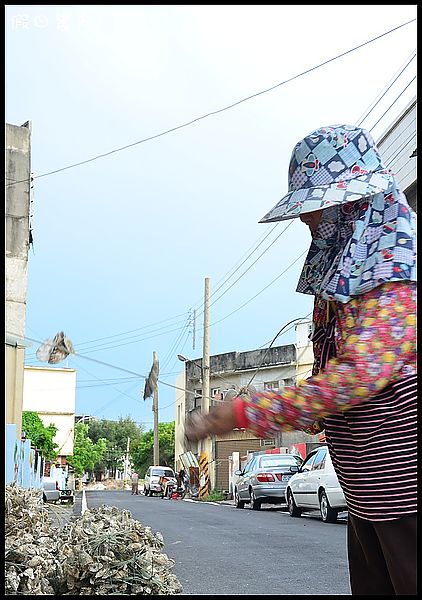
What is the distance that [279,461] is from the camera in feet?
62.3

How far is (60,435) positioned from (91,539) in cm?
4262

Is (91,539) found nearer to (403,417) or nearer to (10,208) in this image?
(403,417)

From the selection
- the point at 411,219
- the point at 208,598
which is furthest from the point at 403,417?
the point at 208,598

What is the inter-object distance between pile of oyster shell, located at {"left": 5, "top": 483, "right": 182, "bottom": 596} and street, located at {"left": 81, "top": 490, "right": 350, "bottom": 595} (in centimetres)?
179

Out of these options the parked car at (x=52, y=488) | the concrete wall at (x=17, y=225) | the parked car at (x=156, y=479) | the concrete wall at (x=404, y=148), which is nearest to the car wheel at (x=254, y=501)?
the parked car at (x=52, y=488)

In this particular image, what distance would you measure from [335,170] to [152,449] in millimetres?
65430

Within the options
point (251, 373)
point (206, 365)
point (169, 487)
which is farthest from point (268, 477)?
point (251, 373)

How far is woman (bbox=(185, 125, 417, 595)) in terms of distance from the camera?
1.74m

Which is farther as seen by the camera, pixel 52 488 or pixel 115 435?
pixel 115 435

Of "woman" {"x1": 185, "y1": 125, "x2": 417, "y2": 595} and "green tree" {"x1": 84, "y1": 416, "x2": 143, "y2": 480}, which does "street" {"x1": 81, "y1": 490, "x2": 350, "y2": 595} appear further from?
"green tree" {"x1": 84, "y1": 416, "x2": 143, "y2": 480}

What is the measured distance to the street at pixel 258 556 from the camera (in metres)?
6.47

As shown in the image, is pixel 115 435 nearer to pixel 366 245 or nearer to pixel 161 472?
pixel 161 472

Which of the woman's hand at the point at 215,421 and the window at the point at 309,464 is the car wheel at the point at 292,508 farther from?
the woman's hand at the point at 215,421

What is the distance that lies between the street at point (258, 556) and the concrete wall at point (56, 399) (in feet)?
105
